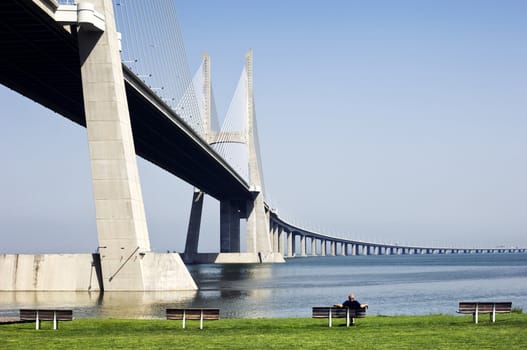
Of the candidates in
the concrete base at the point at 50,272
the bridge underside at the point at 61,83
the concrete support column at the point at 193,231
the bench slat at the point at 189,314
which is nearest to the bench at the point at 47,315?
the bench slat at the point at 189,314

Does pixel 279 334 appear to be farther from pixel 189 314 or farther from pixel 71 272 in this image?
pixel 71 272

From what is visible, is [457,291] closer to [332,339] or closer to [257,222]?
[332,339]

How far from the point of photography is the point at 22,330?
22656 mm

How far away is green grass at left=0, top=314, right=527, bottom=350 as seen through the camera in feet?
60.0

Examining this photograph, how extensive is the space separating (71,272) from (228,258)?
74.0 metres

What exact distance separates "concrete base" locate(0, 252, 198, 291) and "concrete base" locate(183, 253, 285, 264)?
231 ft

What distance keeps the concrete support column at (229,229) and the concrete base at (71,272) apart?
77388mm

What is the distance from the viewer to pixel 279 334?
20906 millimetres

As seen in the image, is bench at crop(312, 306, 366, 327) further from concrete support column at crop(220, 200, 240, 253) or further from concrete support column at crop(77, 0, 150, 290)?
concrete support column at crop(220, 200, 240, 253)

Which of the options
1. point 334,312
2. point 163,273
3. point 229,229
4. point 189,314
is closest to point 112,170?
point 163,273

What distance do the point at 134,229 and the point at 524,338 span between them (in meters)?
26.1

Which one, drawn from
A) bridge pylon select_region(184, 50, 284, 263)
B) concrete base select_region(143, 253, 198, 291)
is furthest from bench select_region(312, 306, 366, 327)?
bridge pylon select_region(184, 50, 284, 263)

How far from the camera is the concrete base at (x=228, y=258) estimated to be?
115 metres

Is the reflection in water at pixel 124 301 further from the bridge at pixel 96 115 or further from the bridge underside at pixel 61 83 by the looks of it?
the bridge underside at pixel 61 83
